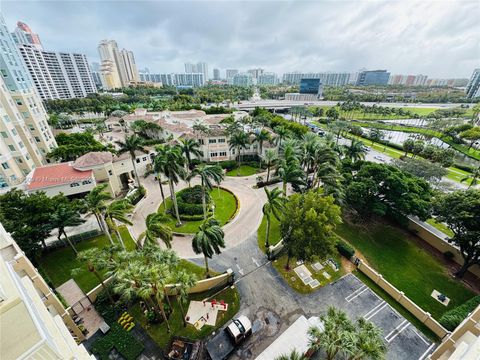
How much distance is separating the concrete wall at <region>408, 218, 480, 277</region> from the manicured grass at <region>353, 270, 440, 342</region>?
12.7m

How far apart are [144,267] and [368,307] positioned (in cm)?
2307

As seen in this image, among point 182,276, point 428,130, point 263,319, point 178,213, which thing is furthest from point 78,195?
point 428,130

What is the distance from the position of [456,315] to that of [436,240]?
12707 mm

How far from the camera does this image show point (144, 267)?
16.8m

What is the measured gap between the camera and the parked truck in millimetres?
17188

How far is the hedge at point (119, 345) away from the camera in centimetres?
1772

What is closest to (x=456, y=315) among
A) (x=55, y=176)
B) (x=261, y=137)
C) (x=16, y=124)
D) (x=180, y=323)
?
(x=180, y=323)

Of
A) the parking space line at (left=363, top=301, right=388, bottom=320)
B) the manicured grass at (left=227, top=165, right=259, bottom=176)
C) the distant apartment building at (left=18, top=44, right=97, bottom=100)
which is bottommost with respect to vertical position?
the parking space line at (left=363, top=301, right=388, bottom=320)

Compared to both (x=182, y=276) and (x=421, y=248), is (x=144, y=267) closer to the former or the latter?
(x=182, y=276)

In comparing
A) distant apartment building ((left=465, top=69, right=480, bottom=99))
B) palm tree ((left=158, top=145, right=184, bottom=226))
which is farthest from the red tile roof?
distant apartment building ((left=465, top=69, right=480, bottom=99))

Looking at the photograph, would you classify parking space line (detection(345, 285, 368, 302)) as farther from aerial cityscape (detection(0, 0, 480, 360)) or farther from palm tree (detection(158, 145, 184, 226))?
palm tree (detection(158, 145, 184, 226))

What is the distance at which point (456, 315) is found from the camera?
763 inches

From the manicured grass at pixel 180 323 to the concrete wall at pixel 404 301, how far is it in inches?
633

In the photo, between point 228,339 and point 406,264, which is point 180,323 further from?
point 406,264
